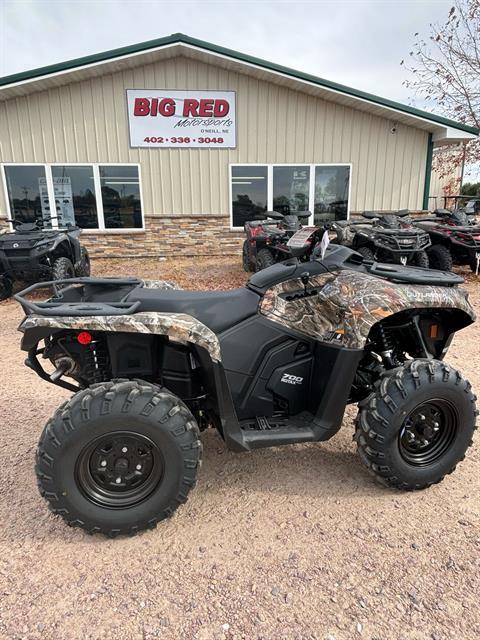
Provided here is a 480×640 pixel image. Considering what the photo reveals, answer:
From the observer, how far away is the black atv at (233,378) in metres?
2.12

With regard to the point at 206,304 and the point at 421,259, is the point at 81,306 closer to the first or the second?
the point at 206,304

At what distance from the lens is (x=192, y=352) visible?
2.44m

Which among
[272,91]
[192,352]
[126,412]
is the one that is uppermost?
[272,91]

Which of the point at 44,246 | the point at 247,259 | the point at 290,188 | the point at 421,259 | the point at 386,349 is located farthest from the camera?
the point at 290,188

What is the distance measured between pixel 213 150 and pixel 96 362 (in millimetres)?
10817

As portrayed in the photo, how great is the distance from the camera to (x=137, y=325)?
2.11m

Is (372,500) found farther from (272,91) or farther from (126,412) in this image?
(272,91)

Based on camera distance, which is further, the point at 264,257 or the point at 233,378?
the point at 264,257

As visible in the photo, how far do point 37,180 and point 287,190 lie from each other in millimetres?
6893

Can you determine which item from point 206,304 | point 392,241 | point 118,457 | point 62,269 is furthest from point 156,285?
point 392,241

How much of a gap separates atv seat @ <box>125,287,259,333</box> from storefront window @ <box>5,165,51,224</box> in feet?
34.6

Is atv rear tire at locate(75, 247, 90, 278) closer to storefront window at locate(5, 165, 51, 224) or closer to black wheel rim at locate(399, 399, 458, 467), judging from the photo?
storefront window at locate(5, 165, 51, 224)

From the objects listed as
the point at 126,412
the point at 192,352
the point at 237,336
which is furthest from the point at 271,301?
the point at 126,412

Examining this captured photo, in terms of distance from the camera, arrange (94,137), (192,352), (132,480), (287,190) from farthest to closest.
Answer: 1. (287,190)
2. (94,137)
3. (192,352)
4. (132,480)
